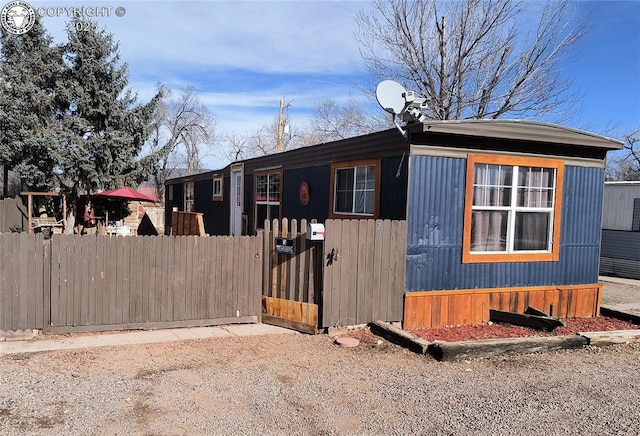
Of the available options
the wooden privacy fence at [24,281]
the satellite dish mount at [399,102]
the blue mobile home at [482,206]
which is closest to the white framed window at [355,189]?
the blue mobile home at [482,206]

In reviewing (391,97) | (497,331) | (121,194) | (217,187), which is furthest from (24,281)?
(121,194)

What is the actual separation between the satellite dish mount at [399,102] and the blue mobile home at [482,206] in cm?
38

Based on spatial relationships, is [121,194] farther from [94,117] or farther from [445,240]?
[445,240]

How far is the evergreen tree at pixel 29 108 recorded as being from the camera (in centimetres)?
1508

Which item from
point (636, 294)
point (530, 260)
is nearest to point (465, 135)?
point (530, 260)

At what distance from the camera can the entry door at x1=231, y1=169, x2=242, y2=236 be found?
13.1 meters

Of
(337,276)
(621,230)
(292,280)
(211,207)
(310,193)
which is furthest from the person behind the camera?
(211,207)

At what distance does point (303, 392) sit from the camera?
14.0 feet

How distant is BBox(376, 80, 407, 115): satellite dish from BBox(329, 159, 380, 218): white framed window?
2.60 ft

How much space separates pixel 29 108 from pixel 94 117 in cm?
192

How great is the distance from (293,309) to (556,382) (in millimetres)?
3248

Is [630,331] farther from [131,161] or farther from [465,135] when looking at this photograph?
[131,161]

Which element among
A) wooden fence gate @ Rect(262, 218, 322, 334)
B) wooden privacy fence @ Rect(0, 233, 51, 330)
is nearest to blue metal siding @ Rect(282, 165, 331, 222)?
wooden fence gate @ Rect(262, 218, 322, 334)

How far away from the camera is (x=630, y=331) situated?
259 inches
